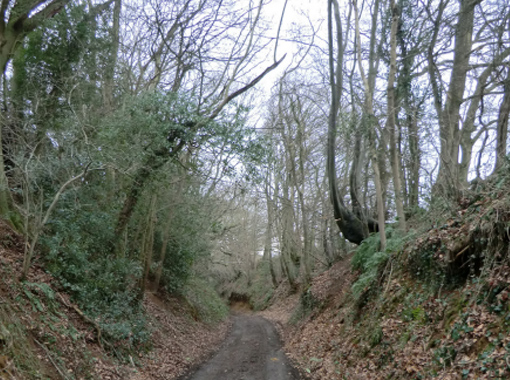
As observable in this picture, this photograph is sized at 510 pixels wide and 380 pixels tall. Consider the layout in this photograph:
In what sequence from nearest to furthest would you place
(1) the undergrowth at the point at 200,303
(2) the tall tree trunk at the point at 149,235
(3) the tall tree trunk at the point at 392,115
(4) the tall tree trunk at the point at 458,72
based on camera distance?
(4) the tall tree trunk at the point at 458,72 → (3) the tall tree trunk at the point at 392,115 → (2) the tall tree trunk at the point at 149,235 → (1) the undergrowth at the point at 200,303

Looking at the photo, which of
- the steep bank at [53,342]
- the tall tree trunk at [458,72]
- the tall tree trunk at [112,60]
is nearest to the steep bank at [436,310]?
A: the tall tree trunk at [458,72]

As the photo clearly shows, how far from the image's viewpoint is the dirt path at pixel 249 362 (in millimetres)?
9592

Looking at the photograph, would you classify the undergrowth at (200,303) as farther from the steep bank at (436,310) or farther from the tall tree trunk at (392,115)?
the tall tree trunk at (392,115)

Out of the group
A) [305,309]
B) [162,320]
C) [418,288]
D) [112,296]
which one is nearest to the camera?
[418,288]

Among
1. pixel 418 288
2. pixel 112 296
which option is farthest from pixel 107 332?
pixel 418 288

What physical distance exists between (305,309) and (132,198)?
9.28 m

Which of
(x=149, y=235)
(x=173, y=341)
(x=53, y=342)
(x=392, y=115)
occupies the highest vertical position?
(x=392, y=115)

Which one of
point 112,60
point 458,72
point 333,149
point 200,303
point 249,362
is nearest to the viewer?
point 249,362

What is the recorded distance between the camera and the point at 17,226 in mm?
10602

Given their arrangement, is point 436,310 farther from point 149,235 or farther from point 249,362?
point 149,235

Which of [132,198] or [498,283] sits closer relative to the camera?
[498,283]

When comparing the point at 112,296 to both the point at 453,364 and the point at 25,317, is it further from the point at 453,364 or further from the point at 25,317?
the point at 453,364

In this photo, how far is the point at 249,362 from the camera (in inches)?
446

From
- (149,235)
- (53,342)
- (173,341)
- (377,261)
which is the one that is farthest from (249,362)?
(149,235)
